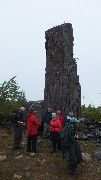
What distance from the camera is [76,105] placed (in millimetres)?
19953

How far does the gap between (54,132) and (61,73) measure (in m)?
3.88

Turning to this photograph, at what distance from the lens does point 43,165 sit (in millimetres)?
15969

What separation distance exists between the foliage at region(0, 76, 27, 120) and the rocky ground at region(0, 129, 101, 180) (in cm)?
341

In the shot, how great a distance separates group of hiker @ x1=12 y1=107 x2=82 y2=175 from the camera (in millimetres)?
15422

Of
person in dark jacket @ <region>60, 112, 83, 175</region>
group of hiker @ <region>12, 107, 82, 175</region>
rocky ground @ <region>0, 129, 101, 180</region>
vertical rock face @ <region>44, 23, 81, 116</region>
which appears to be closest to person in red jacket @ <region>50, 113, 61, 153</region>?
group of hiker @ <region>12, 107, 82, 175</region>

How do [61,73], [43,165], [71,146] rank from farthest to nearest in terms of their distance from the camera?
[61,73], [43,165], [71,146]

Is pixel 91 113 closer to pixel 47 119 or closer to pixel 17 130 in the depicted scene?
pixel 47 119

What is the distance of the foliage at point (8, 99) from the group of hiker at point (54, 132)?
2.43m

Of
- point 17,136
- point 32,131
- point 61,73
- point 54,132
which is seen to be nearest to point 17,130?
point 17,136

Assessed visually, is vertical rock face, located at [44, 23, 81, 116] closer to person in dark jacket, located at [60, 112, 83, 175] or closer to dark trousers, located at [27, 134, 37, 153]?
dark trousers, located at [27, 134, 37, 153]

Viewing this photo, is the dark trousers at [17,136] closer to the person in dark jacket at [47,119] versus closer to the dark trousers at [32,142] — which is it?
the dark trousers at [32,142]

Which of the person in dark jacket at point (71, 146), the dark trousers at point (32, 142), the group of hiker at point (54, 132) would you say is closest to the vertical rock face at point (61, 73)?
the group of hiker at point (54, 132)

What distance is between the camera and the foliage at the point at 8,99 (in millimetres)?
21125

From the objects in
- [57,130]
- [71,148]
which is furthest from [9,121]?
[71,148]
